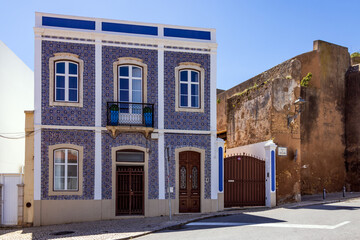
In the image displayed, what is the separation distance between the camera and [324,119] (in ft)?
74.3

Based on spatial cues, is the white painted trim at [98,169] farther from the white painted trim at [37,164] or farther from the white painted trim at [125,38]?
the white painted trim at [125,38]

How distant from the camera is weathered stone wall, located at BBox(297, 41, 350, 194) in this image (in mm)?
21859

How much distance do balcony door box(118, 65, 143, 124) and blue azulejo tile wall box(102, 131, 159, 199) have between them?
692 millimetres

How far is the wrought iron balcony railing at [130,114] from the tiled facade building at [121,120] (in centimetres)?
4

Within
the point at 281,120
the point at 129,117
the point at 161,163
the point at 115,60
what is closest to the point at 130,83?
the point at 115,60

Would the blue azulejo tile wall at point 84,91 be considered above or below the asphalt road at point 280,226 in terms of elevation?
above

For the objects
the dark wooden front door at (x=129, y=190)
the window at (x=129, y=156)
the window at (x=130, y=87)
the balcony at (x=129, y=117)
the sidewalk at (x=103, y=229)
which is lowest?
the sidewalk at (x=103, y=229)

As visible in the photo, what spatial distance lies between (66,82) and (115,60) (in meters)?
2.10

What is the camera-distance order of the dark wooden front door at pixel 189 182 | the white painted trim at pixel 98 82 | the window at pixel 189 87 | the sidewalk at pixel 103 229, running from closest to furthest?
the sidewalk at pixel 103 229 < the white painted trim at pixel 98 82 < the dark wooden front door at pixel 189 182 < the window at pixel 189 87

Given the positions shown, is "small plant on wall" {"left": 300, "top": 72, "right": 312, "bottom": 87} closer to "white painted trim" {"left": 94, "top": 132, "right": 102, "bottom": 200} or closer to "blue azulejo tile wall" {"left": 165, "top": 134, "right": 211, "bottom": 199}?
"blue azulejo tile wall" {"left": 165, "top": 134, "right": 211, "bottom": 199}


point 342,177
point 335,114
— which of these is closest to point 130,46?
point 335,114

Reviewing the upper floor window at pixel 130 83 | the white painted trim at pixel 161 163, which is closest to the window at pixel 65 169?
the upper floor window at pixel 130 83

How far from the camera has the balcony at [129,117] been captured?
51.1ft

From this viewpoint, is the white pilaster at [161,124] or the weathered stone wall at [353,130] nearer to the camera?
the white pilaster at [161,124]
